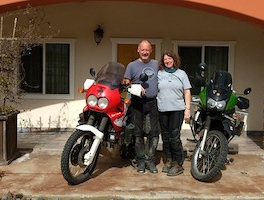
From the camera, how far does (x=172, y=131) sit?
217 inches

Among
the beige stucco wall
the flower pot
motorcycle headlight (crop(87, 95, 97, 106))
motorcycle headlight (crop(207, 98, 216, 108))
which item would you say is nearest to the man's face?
motorcycle headlight (crop(87, 95, 97, 106))

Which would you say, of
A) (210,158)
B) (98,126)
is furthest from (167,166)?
(98,126)

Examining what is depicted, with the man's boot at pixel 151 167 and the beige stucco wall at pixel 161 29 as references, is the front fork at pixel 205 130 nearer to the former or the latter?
the man's boot at pixel 151 167

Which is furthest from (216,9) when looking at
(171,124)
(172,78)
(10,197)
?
(10,197)

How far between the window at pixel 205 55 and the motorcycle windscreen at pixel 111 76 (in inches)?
157

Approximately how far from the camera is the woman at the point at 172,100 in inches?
214

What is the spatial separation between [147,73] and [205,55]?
4257 millimetres

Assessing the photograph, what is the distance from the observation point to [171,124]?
552 centimetres

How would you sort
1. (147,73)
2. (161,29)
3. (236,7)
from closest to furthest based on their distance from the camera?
(147,73) < (236,7) < (161,29)

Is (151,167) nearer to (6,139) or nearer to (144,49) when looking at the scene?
(144,49)

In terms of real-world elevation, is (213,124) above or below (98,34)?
below

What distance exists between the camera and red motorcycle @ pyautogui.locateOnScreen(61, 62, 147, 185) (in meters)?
5.01

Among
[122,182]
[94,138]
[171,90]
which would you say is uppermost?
[171,90]

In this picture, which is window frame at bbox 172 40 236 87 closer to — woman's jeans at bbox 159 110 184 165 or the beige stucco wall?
the beige stucco wall
